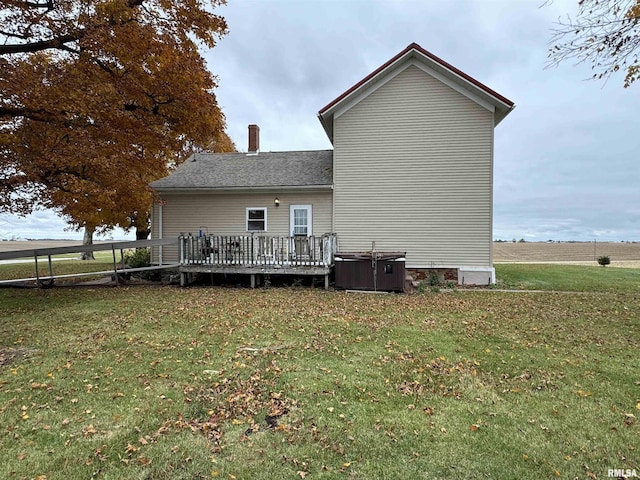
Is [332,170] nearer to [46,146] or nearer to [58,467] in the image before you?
[46,146]

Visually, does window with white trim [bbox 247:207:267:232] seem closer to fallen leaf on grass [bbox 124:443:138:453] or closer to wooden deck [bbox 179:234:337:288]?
wooden deck [bbox 179:234:337:288]

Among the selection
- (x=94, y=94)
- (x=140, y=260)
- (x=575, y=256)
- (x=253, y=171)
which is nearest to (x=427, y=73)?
(x=253, y=171)

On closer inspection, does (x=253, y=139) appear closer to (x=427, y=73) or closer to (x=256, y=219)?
(x=256, y=219)

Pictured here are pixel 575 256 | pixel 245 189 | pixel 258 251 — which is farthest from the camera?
pixel 575 256

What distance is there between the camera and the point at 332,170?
1378 cm

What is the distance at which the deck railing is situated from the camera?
1135 cm

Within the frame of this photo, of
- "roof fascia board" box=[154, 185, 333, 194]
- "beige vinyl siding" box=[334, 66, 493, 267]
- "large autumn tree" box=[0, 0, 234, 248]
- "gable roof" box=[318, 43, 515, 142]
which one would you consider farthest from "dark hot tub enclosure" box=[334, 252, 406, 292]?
"large autumn tree" box=[0, 0, 234, 248]

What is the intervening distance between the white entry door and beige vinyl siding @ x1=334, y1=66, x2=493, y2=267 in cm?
113

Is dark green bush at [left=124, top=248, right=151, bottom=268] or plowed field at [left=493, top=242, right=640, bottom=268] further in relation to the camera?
plowed field at [left=493, top=242, right=640, bottom=268]

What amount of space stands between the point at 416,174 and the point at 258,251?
247 inches

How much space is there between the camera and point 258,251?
466 inches

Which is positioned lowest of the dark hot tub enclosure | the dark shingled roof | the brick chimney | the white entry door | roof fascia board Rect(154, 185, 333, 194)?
the dark hot tub enclosure

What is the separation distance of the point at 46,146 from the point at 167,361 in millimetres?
7404

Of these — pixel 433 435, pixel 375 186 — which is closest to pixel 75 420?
pixel 433 435
